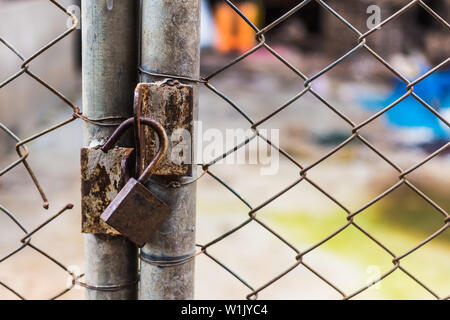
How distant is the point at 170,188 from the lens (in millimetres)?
790

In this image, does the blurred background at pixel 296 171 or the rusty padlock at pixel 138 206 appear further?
the blurred background at pixel 296 171

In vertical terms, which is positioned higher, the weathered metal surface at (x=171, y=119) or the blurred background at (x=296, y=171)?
the blurred background at (x=296, y=171)

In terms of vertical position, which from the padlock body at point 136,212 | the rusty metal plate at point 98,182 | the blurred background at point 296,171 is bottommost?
the padlock body at point 136,212

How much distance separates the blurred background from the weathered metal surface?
626mm

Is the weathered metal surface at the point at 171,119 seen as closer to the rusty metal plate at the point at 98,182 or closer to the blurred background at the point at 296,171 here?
the rusty metal plate at the point at 98,182

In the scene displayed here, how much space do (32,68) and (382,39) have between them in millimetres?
4329

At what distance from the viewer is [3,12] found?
4.04 meters

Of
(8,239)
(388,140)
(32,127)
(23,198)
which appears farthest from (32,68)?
(388,140)

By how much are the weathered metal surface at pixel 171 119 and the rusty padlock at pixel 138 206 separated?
0.07 ft

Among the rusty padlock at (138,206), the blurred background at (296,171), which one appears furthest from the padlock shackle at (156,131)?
the blurred background at (296,171)

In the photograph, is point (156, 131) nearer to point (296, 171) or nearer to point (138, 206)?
point (138, 206)

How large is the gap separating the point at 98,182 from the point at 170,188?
4.1 inches

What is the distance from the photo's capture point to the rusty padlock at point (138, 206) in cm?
73
